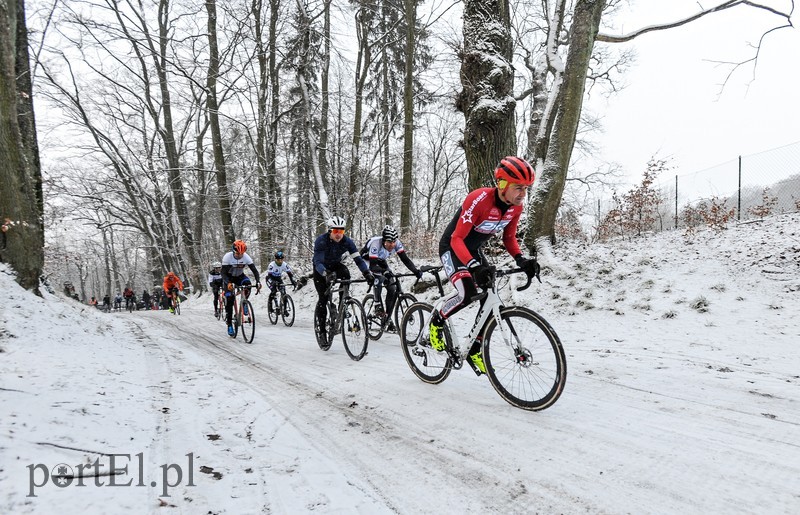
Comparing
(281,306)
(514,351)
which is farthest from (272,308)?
(514,351)

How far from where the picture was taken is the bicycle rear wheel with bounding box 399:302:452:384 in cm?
448

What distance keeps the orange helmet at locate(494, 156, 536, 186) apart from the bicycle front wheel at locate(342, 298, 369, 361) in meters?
3.29

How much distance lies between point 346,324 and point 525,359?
11.5 ft

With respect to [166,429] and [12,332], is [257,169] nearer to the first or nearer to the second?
[12,332]

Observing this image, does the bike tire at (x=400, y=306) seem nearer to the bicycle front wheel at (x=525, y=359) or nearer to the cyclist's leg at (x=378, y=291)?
the cyclist's leg at (x=378, y=291)

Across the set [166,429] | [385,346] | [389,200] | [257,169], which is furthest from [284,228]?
[166,429]

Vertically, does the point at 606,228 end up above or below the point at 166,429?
above

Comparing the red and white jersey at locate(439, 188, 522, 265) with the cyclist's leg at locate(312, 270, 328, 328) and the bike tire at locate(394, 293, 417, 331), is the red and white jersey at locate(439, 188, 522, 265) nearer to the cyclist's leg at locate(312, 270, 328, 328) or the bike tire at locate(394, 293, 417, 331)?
the cyclist's leg at locate(312, 270, 328, 328)

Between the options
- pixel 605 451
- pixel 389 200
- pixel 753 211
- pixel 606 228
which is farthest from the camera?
pixel 389 200

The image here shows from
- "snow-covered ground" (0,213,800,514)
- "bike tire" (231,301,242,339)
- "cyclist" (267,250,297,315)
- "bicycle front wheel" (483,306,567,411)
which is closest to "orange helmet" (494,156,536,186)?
"bicycle front wheel" (483,306,567,411)

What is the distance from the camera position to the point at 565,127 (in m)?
8.40

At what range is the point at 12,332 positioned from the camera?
515 centimetres

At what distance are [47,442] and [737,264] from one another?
Answer: 9.02 m

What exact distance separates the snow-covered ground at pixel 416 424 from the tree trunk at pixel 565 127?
271cm
